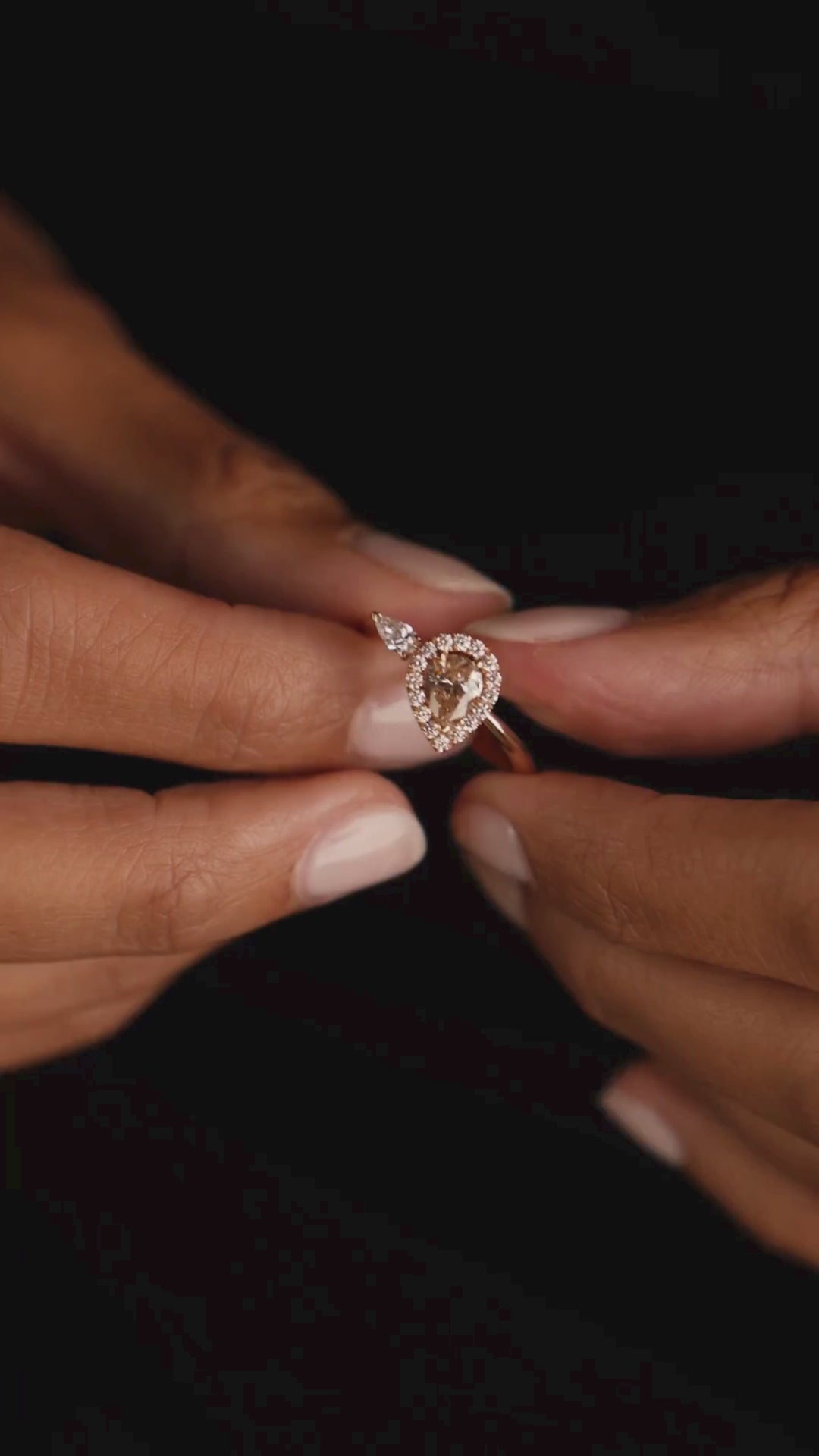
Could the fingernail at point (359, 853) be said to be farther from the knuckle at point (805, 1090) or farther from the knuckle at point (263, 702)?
the knuckle at point (805, 1090)

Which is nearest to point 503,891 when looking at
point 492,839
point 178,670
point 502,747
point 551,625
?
point 492,839

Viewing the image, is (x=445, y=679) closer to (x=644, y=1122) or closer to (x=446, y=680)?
(x=446, y=680)

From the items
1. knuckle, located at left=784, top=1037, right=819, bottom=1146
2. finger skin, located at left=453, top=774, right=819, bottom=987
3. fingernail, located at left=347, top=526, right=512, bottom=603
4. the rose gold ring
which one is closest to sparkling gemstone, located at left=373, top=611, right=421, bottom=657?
the rose gold ring

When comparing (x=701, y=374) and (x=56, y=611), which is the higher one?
(x=701, y=374)

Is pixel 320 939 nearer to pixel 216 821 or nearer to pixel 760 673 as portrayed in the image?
pixel 216 821

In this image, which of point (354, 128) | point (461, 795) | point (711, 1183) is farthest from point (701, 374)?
point (711, 1183)

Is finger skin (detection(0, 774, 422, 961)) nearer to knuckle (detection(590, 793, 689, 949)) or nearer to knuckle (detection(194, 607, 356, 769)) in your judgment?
knuckle (detection(194, 607, 356, 769))
